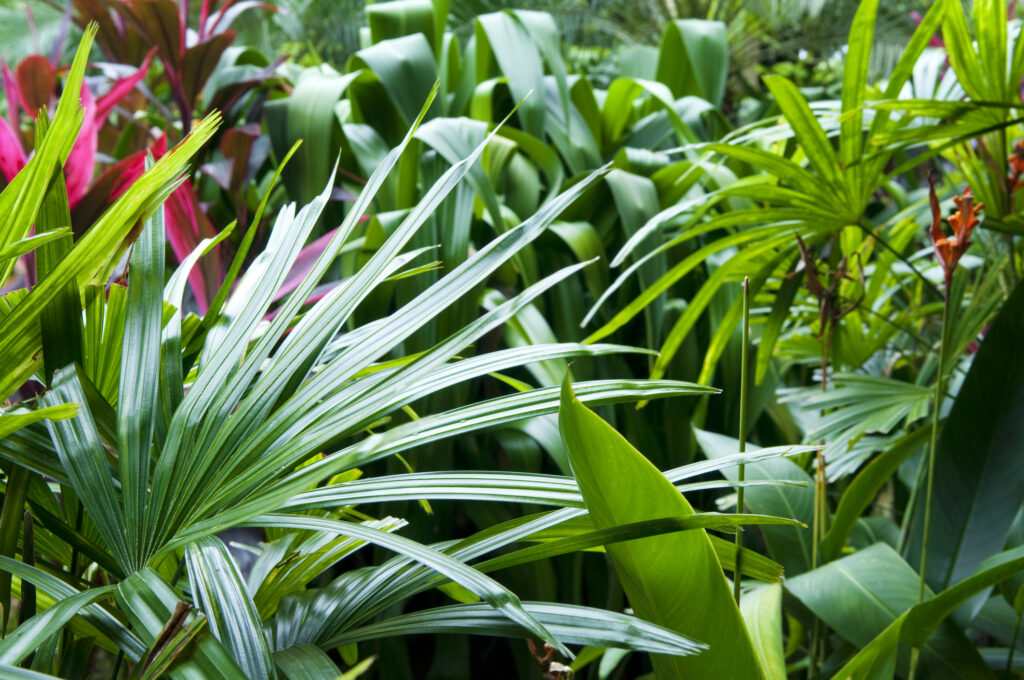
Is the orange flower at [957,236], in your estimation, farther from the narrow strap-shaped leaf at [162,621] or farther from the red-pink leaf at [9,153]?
the red-pink leaf at [9,153]

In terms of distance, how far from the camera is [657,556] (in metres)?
0.36

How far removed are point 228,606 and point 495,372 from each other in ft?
1.26

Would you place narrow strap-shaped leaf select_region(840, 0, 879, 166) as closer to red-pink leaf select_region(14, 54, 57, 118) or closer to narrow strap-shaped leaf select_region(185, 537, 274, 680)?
narrow strap-shaped leaf select_region(185, 537, 274, 680)

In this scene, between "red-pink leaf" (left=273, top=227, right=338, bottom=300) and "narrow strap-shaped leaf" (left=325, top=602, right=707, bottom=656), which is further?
"red-pink leaf" (left=273, top=227, right=338, bottom=300)

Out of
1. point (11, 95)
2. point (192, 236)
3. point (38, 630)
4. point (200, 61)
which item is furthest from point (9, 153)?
point (200, 61)

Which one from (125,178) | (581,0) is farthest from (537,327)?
(581,0)

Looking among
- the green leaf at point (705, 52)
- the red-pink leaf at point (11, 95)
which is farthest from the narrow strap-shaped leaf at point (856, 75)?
the red-pink leaf at point (11, 95)

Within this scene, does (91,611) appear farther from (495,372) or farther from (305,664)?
(495,372)

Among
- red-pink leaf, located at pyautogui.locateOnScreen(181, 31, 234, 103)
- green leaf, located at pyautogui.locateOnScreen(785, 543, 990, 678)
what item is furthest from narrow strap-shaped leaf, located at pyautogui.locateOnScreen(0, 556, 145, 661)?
red-pink leaf, located at pyautogui.locateOnScreen(181, 31, 234, 103)

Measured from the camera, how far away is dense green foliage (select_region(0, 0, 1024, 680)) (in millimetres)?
303

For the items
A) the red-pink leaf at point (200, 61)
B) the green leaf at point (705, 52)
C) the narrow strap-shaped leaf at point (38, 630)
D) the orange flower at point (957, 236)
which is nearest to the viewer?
the narrow strap-shaped leaf at point (38, 630)

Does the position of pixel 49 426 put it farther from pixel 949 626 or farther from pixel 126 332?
pixel 949 626

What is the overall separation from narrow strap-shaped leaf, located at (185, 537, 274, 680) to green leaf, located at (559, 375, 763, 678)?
0.13 m

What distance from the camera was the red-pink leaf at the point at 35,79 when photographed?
939 mm
